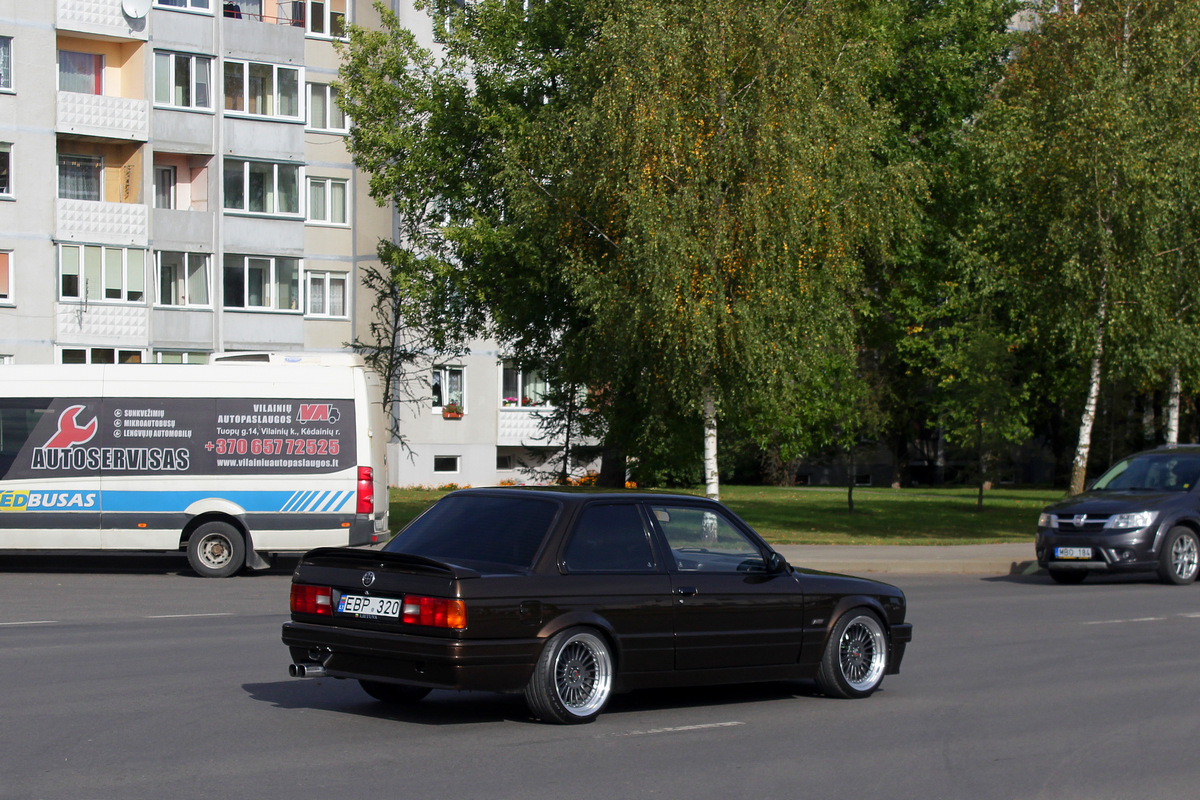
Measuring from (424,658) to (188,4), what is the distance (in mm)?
39533

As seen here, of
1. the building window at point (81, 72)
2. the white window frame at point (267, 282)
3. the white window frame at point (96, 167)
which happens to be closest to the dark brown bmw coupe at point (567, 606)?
the white window frame at point (96, 167)

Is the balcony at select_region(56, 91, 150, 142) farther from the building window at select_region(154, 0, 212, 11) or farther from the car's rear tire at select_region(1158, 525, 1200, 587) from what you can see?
the car's rear tire at select_region(1158, 525, 1200, 587)

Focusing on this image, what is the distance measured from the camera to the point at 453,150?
105 ft

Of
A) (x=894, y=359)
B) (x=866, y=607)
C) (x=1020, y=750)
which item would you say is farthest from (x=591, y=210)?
(x=894, y=359)

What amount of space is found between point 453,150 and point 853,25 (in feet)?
31.0

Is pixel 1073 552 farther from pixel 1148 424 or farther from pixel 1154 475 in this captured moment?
pixel 1148 424

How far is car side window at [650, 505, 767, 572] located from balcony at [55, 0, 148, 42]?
120 feet

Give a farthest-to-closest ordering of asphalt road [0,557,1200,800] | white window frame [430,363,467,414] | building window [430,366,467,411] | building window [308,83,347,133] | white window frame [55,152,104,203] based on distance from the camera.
→ building window [430,366,467,411] → white window frame [430,363,467,414] → building window [308,83,347,133] → white window frame [55,152,104,203] → asphalt road [0,557,1200,800]

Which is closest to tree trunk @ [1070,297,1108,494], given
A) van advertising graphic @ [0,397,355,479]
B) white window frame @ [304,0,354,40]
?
van advertising graphic @ [0,397,355,479]

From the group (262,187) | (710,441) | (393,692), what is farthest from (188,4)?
(393,692)

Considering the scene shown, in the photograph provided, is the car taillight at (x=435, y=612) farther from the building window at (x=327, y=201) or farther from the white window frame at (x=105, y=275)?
the building window at (x=327, y=201)

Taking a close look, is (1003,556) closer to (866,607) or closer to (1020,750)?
(866,607)

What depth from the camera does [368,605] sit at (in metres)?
8.30

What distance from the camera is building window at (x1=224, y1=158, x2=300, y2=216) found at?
44438 mm
